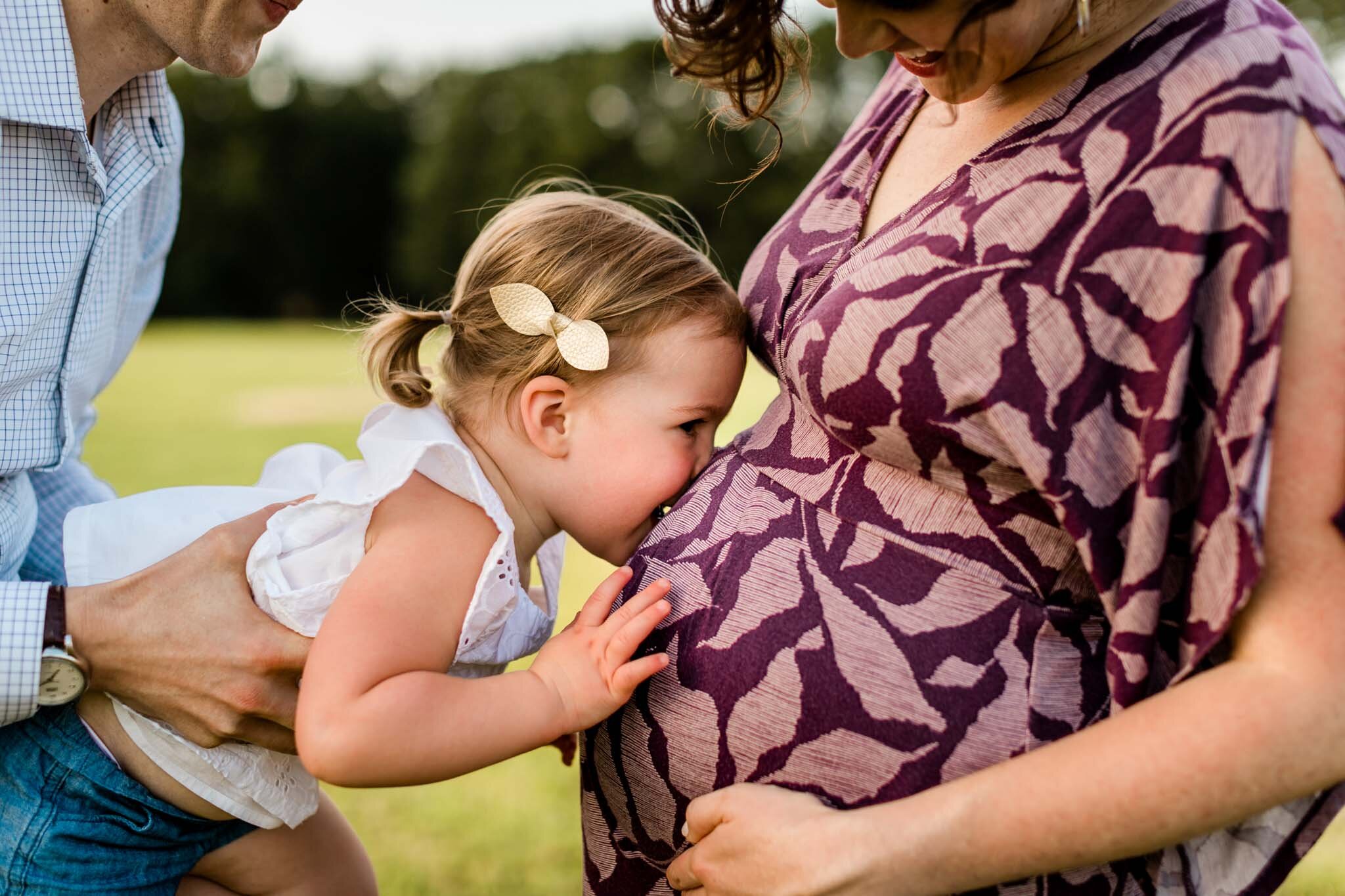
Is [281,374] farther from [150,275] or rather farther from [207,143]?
[207,143]

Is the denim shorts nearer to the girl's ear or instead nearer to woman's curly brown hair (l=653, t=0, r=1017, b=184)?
the girl's ear

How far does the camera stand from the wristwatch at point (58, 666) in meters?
1.63

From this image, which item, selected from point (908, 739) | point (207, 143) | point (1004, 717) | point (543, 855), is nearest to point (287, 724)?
point (908, 739)

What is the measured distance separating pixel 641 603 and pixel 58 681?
0.90m

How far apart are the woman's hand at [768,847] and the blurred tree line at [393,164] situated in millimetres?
24738

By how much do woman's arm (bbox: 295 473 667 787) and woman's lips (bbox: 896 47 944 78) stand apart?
81cm

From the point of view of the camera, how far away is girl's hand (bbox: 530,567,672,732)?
1.50 meters

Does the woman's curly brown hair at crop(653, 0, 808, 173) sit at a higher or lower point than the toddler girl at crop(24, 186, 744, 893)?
higher

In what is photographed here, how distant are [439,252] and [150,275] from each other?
1149 inches

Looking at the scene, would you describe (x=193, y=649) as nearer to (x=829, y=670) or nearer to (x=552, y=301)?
(x=552, y=301)

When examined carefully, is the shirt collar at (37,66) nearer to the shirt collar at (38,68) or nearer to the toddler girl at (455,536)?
the shirt collar at (38,68)

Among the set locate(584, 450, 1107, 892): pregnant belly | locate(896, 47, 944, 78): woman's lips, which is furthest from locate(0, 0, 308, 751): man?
locate(896, 47, 944, 78): woman's lips

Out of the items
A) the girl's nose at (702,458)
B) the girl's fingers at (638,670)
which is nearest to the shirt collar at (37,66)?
the girl's nose at (702,458)

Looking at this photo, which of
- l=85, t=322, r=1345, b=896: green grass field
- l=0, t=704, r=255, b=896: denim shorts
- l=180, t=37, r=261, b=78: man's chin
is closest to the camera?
l=0, t=704, r=255, b=896: denim shorts
